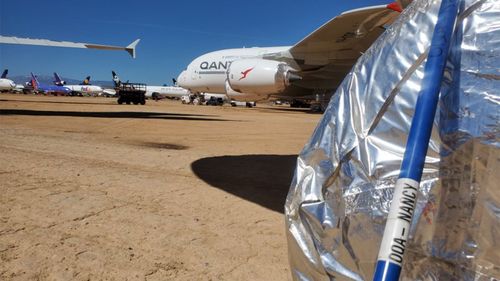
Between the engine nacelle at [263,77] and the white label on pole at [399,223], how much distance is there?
951 centimetres

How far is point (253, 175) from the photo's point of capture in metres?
5.27

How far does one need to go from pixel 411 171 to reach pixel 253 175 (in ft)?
13.3

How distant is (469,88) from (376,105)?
0.36 metres

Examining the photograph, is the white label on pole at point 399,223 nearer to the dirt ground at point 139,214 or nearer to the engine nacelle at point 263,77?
the dirt ground at point 139,214

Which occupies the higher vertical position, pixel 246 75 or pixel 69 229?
pixel 246 75

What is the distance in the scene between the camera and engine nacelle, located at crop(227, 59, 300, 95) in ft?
35.9

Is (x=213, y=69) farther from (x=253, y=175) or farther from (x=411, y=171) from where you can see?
(x=411, y=171)

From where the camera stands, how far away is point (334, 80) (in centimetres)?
1391

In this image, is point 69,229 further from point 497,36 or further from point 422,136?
point 497,36

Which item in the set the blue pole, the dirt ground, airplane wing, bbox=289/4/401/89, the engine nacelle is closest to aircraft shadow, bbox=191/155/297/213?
the dirt ground

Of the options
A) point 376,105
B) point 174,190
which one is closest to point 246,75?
point 174,190

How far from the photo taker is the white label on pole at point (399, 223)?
119cm

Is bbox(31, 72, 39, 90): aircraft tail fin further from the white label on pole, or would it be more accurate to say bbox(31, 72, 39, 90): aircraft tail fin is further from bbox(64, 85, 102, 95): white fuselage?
the white label on pole

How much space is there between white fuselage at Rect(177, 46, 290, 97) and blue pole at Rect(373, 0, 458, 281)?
814 inches
